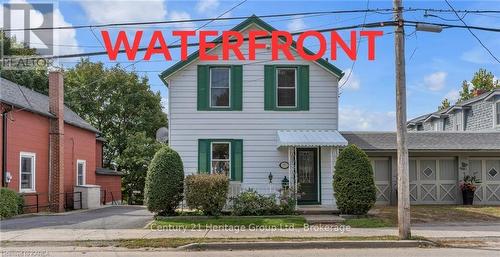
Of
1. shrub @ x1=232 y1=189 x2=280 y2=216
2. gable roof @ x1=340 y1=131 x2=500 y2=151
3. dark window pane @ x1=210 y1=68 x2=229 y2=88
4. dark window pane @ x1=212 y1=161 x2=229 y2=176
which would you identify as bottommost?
shrub @ x1=232 y1=189 x2=280 y2=216

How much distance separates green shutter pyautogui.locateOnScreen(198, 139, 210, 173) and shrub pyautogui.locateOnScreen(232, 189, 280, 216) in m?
2.83

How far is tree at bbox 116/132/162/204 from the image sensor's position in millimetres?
39500

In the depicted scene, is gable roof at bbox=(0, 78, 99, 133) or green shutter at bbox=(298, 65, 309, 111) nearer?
green shutter at bbox=(298, 65, 309, 111)

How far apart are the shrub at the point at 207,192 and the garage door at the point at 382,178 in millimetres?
9209

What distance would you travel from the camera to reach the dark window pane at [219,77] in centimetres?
2011

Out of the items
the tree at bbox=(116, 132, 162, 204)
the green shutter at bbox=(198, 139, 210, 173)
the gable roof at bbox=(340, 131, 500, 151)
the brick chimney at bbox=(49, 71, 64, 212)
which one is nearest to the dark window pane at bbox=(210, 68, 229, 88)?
the green shutter at bbox=(198, 139, 210, 173)

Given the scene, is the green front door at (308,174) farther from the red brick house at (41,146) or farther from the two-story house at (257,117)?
A: the red brick house at (41,146)

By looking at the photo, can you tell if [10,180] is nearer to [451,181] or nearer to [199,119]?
[199,119]

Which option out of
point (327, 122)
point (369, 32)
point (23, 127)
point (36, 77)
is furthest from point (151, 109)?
point (369, 32)

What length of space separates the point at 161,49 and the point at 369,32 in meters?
6.43

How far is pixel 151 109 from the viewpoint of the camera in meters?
44.5

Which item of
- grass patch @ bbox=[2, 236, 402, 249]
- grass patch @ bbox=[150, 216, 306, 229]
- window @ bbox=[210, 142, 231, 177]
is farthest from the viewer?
window @ bbox=[210, 142, 231, 177]

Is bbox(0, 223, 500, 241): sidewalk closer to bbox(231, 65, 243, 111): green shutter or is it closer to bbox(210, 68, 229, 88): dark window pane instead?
bbox(231, 65, 243, 111): green shutter

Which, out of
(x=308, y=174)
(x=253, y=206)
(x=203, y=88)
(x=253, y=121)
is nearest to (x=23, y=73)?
(x=203, y=88)
